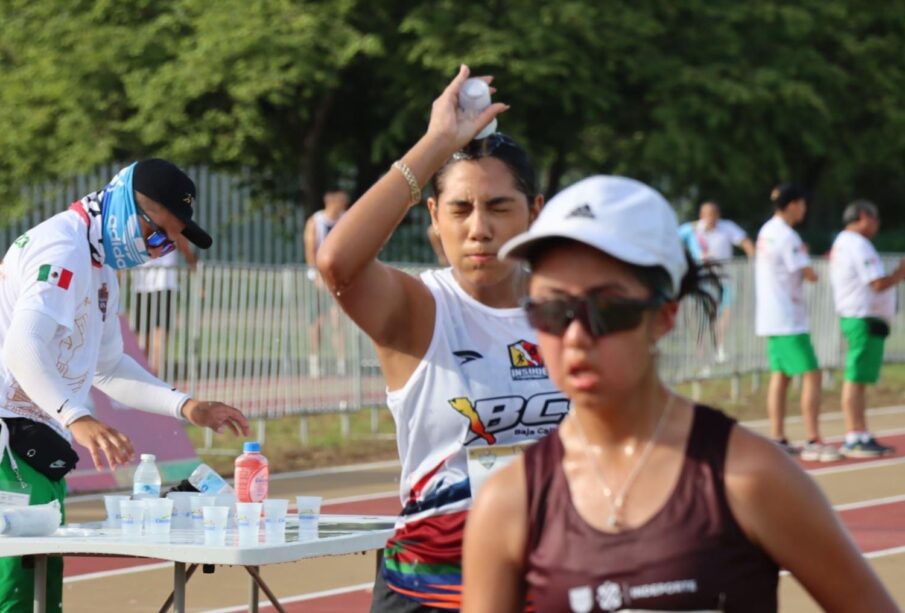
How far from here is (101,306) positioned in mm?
5926

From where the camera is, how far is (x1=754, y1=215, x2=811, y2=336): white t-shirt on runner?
14.2 meters

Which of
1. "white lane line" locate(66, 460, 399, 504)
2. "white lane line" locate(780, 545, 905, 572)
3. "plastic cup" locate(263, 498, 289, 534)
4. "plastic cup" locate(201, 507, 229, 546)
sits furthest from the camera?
"white lane line" locate(66, 460, 399, 504)

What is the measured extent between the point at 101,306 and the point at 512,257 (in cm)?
334

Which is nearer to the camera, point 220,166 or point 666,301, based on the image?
point 666,301

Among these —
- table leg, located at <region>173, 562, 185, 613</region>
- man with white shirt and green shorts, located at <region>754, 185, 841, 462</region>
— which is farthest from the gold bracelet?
man with white shirt and green shorts, located at <region>754, 185, 841, 462</region>

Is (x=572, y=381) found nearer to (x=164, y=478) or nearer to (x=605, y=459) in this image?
(x=605, y=459)

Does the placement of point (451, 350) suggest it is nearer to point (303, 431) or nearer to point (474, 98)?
point (474, 98)

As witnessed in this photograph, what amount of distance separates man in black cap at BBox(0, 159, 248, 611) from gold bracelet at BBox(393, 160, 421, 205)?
6.55 ft

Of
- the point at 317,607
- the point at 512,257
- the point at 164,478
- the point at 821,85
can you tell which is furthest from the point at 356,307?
the point at 821,85

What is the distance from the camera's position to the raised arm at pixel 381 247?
381 centimetres

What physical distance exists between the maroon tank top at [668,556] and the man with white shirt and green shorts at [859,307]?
11850 mm

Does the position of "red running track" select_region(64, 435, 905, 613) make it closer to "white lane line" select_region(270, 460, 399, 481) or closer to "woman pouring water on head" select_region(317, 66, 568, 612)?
"white lane line" select_region(270, 460, 399, 481)

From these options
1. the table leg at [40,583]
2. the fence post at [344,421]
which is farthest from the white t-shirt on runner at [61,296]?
the fence post at [344,421]

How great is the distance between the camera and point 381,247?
3.81 metres
